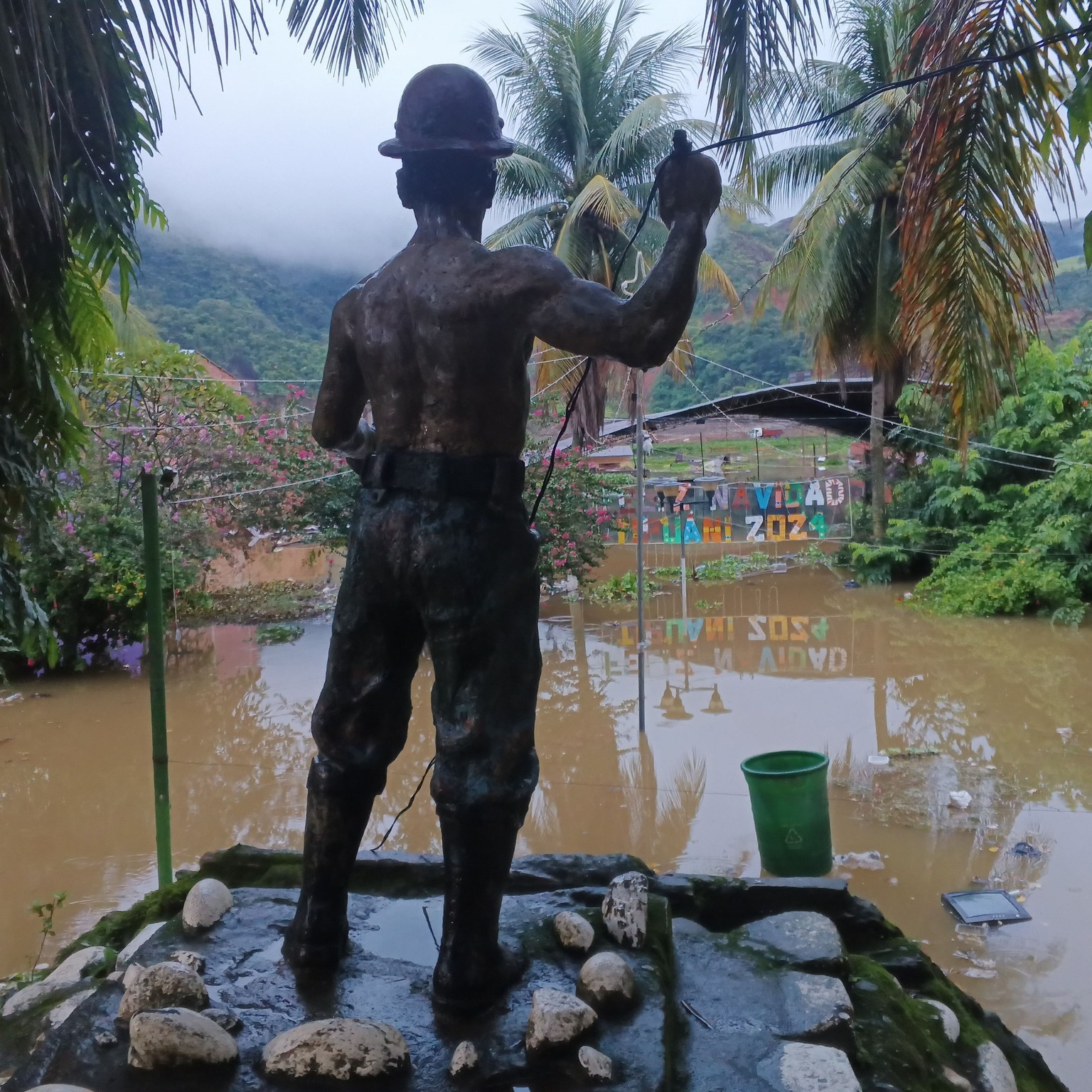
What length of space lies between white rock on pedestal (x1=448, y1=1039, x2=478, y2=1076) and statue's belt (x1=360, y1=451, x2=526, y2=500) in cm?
117

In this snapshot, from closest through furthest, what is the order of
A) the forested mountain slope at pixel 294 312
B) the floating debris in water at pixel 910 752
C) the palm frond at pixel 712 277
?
the floating debris in water at pixel 910 752
the palm frond at pixel 712 277
the forested mountain slope at pixel 294 312

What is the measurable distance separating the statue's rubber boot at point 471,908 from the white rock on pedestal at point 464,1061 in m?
0.18

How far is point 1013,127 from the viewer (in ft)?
11.6

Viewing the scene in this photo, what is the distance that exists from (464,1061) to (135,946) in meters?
1.12

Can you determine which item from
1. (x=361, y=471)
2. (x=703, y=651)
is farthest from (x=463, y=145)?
(x=703, y=651)

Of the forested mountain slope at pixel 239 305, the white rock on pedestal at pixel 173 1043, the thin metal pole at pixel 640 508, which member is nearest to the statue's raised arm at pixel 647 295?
the white rock on pedestal at pixel 173 1043

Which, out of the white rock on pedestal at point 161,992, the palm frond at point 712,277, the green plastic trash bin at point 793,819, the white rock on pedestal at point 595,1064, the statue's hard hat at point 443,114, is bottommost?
the green plastic trash bin at point 793,819

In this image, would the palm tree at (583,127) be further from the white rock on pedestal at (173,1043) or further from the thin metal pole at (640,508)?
the white rock on pedestal at (173,1043)

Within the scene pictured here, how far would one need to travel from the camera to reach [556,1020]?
81.0 inches

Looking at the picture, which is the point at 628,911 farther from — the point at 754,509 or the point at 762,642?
the point at 754,509

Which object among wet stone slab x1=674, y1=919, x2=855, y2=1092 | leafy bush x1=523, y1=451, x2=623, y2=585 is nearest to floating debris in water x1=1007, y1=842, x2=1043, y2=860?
wet stone slab x1=674, y1=919, x2=855, y2=1092

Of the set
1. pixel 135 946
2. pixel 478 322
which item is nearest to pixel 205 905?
pixel 135 946

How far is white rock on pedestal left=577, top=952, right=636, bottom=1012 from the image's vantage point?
87.0 inches

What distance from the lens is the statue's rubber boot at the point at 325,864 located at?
7.91 ft
